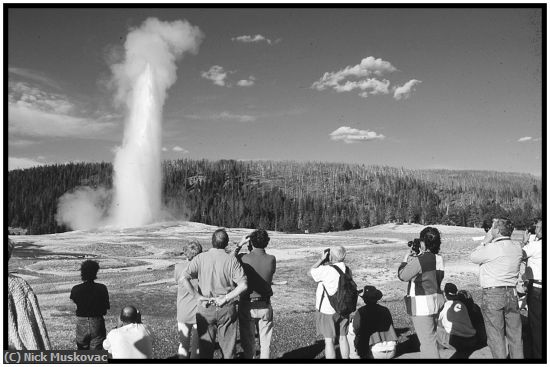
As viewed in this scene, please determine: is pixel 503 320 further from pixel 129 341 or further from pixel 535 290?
pixel 129 341

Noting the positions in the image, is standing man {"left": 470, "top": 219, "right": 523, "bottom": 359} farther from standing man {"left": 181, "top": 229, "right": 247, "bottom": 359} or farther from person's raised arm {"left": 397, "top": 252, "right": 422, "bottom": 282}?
standing man {"left": 181, "top": 229, "right": 247, "bottom": 359}

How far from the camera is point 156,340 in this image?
720cm

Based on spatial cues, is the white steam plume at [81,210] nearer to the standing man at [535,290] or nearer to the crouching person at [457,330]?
the crouching person at [457,330]

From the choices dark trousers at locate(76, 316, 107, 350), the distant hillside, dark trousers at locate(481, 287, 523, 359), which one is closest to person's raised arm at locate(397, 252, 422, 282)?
dark trousers at locate(481, 287, 523, 359)

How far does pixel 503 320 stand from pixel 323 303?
83.5 inches

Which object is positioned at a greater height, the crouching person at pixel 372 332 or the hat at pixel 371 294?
the hat at pixel 371 294

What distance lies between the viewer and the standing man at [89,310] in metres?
5.59

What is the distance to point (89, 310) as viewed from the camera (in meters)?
5.61

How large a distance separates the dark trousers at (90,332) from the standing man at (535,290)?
5.04 metres

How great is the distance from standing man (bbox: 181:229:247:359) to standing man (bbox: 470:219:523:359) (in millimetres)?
2922

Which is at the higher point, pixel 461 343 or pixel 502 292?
pixel 502 292

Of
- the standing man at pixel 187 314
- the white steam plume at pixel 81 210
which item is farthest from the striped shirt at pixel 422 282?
the white steam plume at pixel 81 210

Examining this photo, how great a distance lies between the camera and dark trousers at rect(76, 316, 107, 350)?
562 cm

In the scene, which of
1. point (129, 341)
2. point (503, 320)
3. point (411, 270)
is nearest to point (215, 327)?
point (129, 341)
